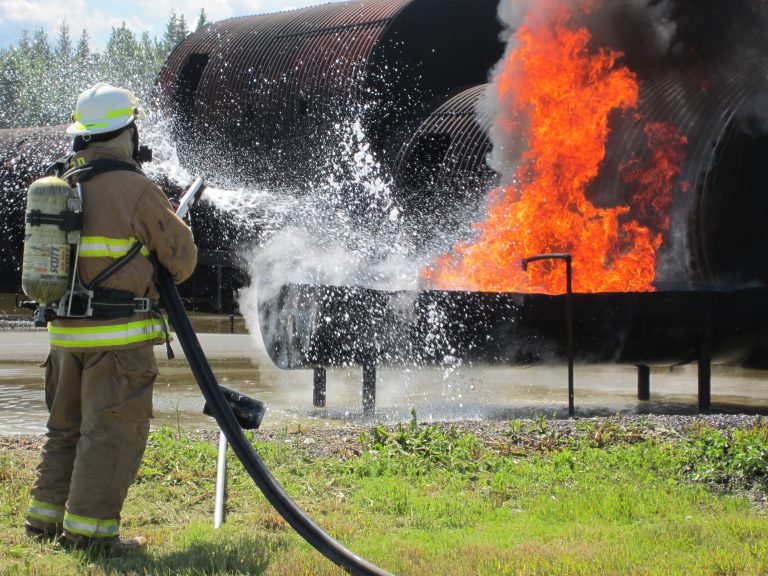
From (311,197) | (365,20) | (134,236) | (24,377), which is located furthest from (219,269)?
(134,236)

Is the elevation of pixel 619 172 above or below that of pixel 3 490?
above

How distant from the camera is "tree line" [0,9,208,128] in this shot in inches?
2928

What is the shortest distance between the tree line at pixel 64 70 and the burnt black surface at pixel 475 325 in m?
52.7

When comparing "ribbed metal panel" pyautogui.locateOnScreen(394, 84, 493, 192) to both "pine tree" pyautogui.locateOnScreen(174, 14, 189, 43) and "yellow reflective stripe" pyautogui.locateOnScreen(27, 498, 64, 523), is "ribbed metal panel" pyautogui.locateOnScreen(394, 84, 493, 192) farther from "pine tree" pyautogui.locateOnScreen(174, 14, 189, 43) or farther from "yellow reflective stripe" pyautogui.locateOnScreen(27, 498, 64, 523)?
"pine tree" pyautogui.locateOnScreen(174, 14, 189, 43)

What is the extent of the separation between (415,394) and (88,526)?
7283mm

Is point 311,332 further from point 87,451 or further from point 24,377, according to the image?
point 87,451

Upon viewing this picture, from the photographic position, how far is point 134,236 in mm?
4664

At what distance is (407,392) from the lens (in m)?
11.7

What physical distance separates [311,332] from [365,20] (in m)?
14.5

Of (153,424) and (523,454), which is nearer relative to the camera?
(523,454)

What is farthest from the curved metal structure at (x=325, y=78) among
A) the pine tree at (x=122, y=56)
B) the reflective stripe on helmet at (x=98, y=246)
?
the pine tree at (x=122, y=56)

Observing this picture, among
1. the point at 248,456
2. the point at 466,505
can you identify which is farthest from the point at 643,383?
the point at 248,456

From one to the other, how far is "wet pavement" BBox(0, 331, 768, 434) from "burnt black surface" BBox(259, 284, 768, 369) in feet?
1.22

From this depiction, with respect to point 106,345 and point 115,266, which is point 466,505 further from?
point 115,266
